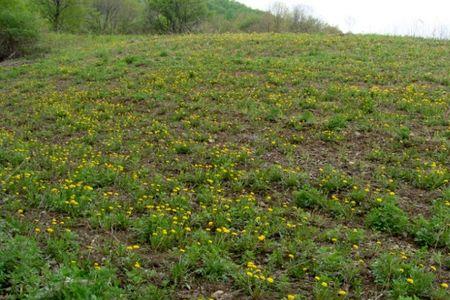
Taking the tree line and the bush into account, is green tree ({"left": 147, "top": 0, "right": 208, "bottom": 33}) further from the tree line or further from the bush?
the bush

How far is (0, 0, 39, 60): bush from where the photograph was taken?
69.2 ft

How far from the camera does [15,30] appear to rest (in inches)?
827

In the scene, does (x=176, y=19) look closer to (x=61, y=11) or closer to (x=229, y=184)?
(x=61, y=11)

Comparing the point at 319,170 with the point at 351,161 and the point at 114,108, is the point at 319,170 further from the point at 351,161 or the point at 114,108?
the point at 114,108

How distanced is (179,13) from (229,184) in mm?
37409

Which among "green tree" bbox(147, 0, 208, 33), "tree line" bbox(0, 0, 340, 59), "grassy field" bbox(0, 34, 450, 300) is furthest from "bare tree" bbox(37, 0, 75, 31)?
"grassy field" bbox(0, 34, 450, 300)

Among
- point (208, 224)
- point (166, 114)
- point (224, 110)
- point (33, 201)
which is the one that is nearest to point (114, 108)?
point (166, 114)

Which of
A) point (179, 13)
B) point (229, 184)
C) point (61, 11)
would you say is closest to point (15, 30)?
point (229, 184)

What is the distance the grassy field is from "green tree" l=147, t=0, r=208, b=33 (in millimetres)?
28740

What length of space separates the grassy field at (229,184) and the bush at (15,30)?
A: 322 inches

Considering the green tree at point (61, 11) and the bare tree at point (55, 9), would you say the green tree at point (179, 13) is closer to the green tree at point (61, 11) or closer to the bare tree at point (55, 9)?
the green tree at point (61, 11)

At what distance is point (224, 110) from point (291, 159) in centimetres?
323

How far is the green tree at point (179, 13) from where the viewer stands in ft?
135

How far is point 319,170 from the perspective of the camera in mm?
7426
